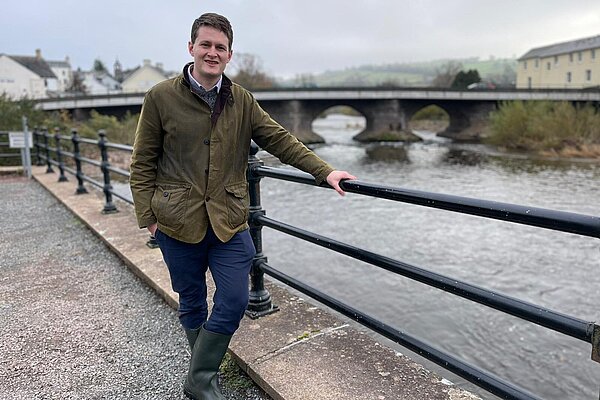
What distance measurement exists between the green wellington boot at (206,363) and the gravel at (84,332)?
140mm

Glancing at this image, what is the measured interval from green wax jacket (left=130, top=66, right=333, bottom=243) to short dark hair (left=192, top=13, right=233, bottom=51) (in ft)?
0.59

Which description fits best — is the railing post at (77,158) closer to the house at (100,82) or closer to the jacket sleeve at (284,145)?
the jacket sleeve at (284,145)

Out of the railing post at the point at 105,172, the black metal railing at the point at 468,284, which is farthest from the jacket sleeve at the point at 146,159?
the railing post at the point at 105,172

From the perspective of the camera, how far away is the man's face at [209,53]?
1.97 m

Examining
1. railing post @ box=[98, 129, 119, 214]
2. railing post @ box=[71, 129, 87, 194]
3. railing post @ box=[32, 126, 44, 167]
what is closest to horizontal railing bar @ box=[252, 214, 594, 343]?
railing post @ box=[98, 129, 119, 214]

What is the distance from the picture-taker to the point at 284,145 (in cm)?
228

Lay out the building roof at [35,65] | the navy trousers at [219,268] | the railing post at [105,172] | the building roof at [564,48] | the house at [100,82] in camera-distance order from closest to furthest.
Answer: the navy trousers at [219,268], the railing post at [105,172], the building roof at [564,48], the building roof at [35,65], the house at [100,82]

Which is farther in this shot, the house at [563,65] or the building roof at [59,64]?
the building roof at [59,64]

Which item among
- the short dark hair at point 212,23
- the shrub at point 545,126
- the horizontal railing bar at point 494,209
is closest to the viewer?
the horizontal railing bar at point 494,209

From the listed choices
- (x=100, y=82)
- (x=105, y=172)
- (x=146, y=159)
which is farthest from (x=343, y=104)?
(x=100, y=82)

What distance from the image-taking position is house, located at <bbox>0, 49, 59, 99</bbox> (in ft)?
211

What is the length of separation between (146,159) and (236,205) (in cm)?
44

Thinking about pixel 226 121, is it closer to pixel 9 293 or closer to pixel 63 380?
pixel 63 380

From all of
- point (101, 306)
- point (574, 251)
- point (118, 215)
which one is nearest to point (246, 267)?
point (101, 306)
